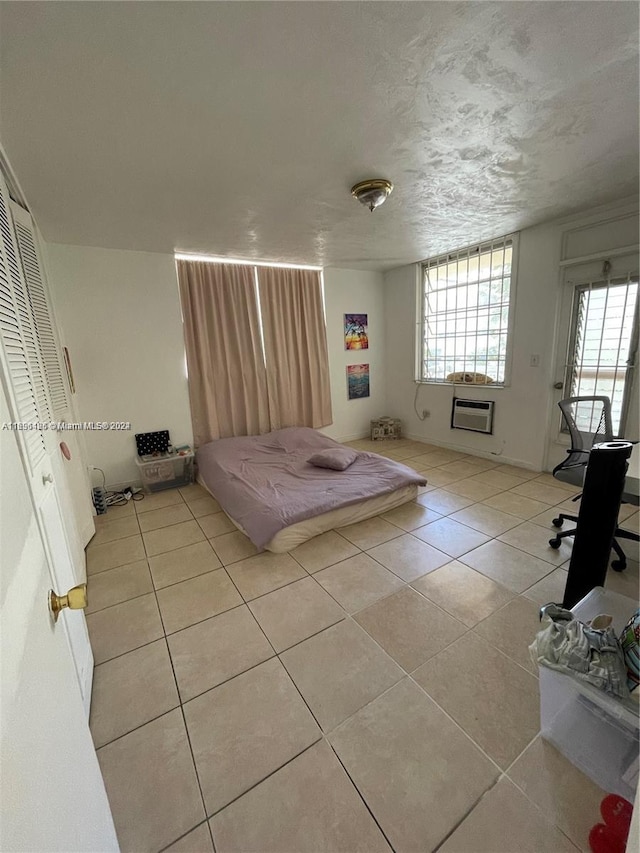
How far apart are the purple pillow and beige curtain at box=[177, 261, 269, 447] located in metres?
1.32

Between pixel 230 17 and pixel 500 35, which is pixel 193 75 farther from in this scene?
pixel 500 35

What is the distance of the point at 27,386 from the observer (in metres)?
1.44

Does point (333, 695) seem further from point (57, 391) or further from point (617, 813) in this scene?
point (57, 391)

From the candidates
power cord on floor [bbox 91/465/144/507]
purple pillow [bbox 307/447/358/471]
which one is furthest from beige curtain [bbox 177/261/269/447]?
purple pillow [bbox 307/447/358/471]

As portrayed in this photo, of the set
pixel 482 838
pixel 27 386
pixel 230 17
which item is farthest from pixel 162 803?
pixel 230 17

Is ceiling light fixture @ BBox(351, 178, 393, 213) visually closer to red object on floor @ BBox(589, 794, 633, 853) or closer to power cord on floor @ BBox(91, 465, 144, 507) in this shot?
red object on floor @ BBox(589, 794, 633, 853)

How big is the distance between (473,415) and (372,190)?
289cm

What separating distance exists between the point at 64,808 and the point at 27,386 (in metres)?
1.41

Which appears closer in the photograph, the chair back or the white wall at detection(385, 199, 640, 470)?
the chair back

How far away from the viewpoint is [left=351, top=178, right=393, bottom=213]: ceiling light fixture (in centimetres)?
222

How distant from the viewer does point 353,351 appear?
5.10 metres

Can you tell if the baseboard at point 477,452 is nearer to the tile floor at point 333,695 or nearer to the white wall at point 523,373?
the white wall at point 523,373

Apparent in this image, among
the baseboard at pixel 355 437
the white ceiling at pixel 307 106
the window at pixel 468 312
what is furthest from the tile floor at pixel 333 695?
the baseboard at pixel 355 437

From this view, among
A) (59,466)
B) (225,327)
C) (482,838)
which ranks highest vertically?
(225,327)
